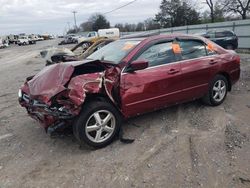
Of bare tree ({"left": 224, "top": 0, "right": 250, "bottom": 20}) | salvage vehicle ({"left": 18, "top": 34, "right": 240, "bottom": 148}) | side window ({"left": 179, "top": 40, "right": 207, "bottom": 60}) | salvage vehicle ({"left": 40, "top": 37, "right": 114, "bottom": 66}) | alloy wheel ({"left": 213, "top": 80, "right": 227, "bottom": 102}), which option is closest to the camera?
salvage vehicle ({"left": 18, "top": 34, "right": 240, "bottom": 148})

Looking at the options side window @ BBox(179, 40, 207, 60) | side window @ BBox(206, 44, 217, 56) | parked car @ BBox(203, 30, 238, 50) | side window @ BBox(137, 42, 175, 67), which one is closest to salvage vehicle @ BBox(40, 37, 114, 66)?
side window @ BBox(137, 42, 175, 67)

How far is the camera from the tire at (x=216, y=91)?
585cm

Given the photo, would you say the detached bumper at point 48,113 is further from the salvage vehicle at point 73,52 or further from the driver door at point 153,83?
the salvage vehicle at point 73,52

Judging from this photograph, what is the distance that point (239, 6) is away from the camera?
141 ft

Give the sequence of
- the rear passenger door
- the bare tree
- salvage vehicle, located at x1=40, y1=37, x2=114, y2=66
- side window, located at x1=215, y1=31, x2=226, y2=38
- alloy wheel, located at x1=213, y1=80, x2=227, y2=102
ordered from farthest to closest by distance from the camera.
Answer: the bare tree
side window, located at x1=215, y1=31, x2=226, y2=38
salvage vehicle, located at x1=40, y1=37, x2=114, y2=66
alloy wheel, located at x1=213, y1=80, x2=227, y2=102
the rear passenger door

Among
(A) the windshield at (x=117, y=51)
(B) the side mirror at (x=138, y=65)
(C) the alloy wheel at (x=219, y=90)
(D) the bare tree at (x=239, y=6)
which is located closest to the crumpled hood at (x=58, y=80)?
(B) the side mirror at (x=138, y=65)

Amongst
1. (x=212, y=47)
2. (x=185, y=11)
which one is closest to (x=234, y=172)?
(x=212, y=47)

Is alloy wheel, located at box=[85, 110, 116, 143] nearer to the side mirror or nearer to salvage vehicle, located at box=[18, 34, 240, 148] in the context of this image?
salvage vehicle, located at box=[18, 34, 240, 148]

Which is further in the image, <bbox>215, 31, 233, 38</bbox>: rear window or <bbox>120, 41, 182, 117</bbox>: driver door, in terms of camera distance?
<bbox>215, 31, 233, 38</bbox>: rear window

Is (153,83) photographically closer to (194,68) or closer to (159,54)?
(159,54)

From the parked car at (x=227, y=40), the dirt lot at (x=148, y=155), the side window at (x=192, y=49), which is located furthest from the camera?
the parked car at (x=227, y=40)

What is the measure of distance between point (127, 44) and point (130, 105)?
1.25 m

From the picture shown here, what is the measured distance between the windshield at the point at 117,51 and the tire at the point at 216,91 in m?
1.88

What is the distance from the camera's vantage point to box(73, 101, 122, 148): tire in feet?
13.7
